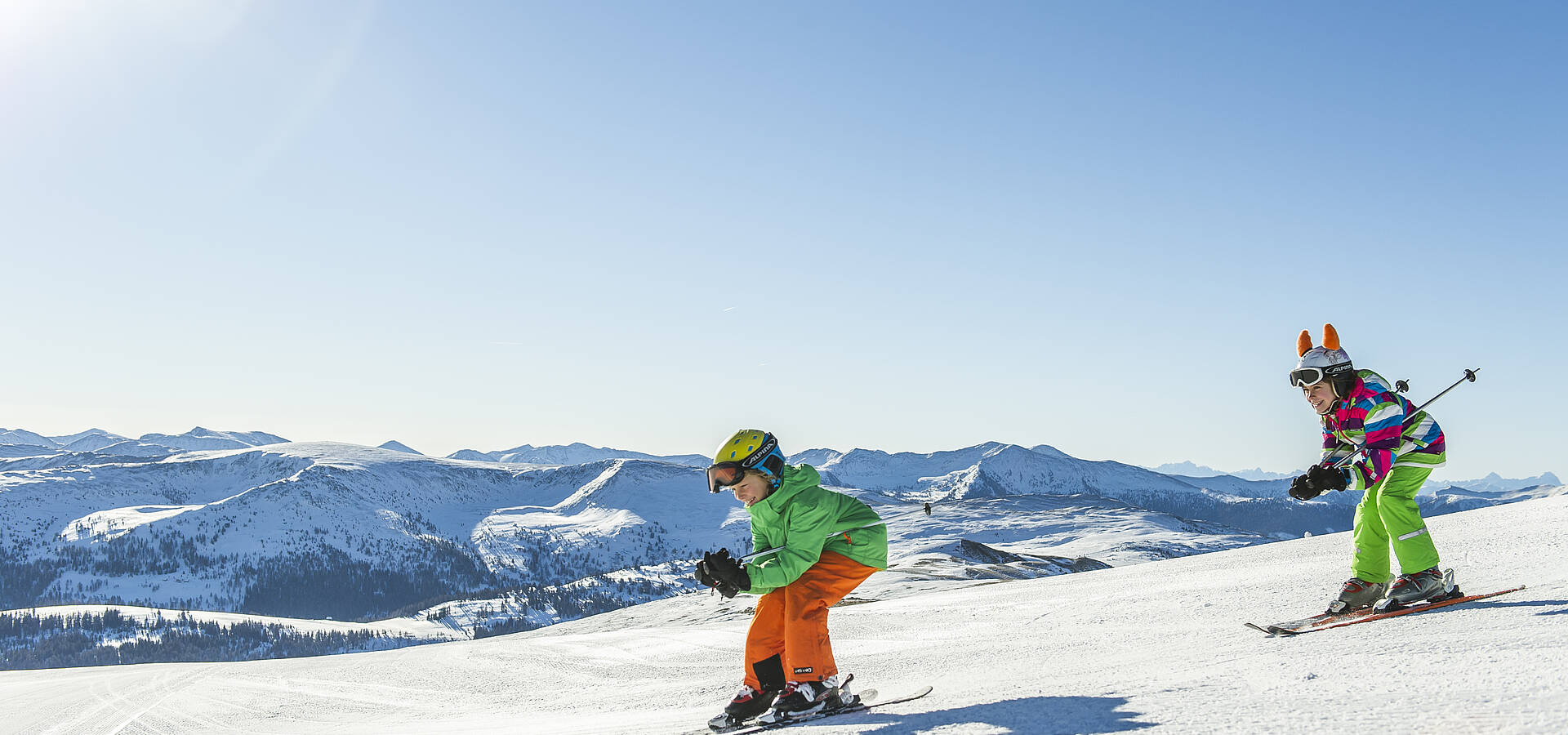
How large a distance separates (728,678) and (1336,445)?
562 centimetres

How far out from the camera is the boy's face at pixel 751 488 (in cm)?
554

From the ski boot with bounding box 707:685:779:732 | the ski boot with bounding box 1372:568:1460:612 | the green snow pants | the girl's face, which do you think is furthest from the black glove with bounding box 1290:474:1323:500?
the ski boot with bounding box 707:685:779:732

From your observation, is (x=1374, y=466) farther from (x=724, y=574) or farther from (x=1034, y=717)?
(x=724, y=574)

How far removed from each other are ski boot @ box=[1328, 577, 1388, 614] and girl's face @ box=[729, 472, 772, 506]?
427 cm

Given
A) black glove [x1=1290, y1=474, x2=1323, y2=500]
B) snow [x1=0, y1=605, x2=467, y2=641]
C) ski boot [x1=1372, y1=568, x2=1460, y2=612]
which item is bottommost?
snow [x1=0, y1=605, x2=467, y2=641]

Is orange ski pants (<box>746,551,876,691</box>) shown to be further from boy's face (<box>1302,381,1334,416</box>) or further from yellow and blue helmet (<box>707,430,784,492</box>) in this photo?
boy's face (<box>1302,381,1334,416</box>)

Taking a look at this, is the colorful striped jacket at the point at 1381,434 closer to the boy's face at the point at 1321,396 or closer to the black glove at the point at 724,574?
the boy's face at the point at 1321,396

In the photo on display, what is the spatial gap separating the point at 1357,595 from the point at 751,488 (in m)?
4.58

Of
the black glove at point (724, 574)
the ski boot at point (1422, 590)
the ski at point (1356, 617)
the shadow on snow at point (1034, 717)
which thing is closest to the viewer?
the shadow on snow at point (1034, 717)

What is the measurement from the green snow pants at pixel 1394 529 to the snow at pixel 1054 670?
500 mm

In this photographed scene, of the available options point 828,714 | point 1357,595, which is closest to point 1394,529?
point 1357,595

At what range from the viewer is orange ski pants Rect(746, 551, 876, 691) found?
529 centimetres

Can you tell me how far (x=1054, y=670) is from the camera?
5.93 meters

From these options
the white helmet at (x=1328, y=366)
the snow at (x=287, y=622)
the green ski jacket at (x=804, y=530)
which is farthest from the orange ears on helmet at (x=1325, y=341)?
the snow at (x=287, y=622)
